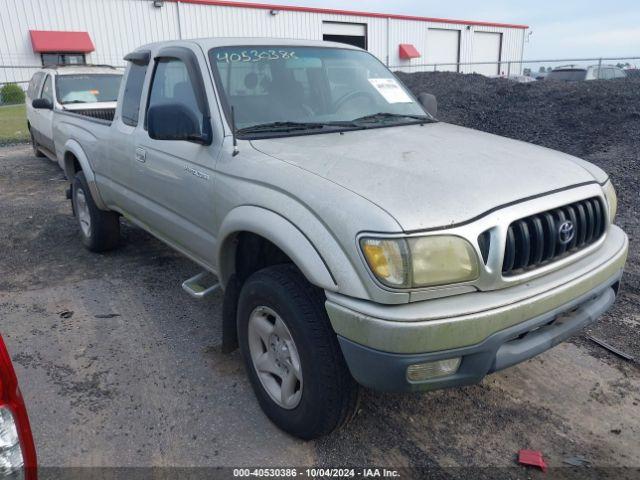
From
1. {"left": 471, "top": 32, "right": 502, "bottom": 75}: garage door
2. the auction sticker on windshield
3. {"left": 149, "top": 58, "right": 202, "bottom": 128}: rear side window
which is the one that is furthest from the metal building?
{"left": 149, "top": 58, "right": 202, "bottom": 128}: rear side window

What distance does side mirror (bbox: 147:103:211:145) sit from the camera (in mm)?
3008

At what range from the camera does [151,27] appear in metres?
29.1

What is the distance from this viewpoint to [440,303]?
2162 mm

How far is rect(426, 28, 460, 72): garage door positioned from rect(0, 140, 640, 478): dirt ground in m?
39.9

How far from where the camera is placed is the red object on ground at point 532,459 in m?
2.54

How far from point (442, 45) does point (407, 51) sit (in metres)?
5.30

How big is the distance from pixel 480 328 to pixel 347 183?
84 centimetres

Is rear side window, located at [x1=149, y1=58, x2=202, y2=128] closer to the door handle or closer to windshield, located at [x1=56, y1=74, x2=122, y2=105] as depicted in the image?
the door handle

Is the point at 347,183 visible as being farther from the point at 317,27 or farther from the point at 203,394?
the point at 317,27

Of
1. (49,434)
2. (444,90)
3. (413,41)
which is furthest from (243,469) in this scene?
(413,41)

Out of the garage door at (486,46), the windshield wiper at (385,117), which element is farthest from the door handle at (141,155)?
the garage door at (486,46)

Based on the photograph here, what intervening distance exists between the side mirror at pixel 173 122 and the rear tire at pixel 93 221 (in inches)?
97.4

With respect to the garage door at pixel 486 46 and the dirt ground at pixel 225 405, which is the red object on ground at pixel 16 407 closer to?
the dirt ground at pixel 225 405

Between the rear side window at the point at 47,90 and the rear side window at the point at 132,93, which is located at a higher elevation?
the rear side window at the point at 132,93
